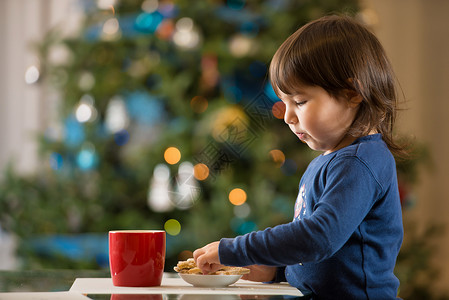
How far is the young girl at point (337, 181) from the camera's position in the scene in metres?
0.83

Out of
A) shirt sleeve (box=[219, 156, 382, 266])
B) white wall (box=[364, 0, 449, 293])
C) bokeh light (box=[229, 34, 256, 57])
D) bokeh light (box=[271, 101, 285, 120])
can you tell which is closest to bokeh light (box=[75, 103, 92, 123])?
bokeh light (box=[229, 34, 256, 57])

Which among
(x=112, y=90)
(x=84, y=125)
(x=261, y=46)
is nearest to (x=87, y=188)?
(x=84, y=125)

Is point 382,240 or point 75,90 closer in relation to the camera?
point 382,240

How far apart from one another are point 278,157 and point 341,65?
1731 millimetres

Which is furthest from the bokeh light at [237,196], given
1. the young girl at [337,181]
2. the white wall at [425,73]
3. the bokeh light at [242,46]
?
the white wall at [425,73]

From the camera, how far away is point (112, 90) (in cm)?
287

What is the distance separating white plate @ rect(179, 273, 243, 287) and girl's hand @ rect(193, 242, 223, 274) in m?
0.01

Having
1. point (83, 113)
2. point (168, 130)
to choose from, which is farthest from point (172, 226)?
point (83, 113)

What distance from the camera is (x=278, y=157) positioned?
267 cm

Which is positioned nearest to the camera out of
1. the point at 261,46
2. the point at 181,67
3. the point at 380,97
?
the point at 380,97

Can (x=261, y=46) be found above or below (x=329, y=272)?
above

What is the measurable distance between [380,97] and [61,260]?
6.85 feet

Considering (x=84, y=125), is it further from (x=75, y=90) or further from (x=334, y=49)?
(x=334, y=49)

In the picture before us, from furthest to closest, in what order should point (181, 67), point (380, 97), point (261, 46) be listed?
point (181, 67) < point (261, 46) < point (380, 97)
